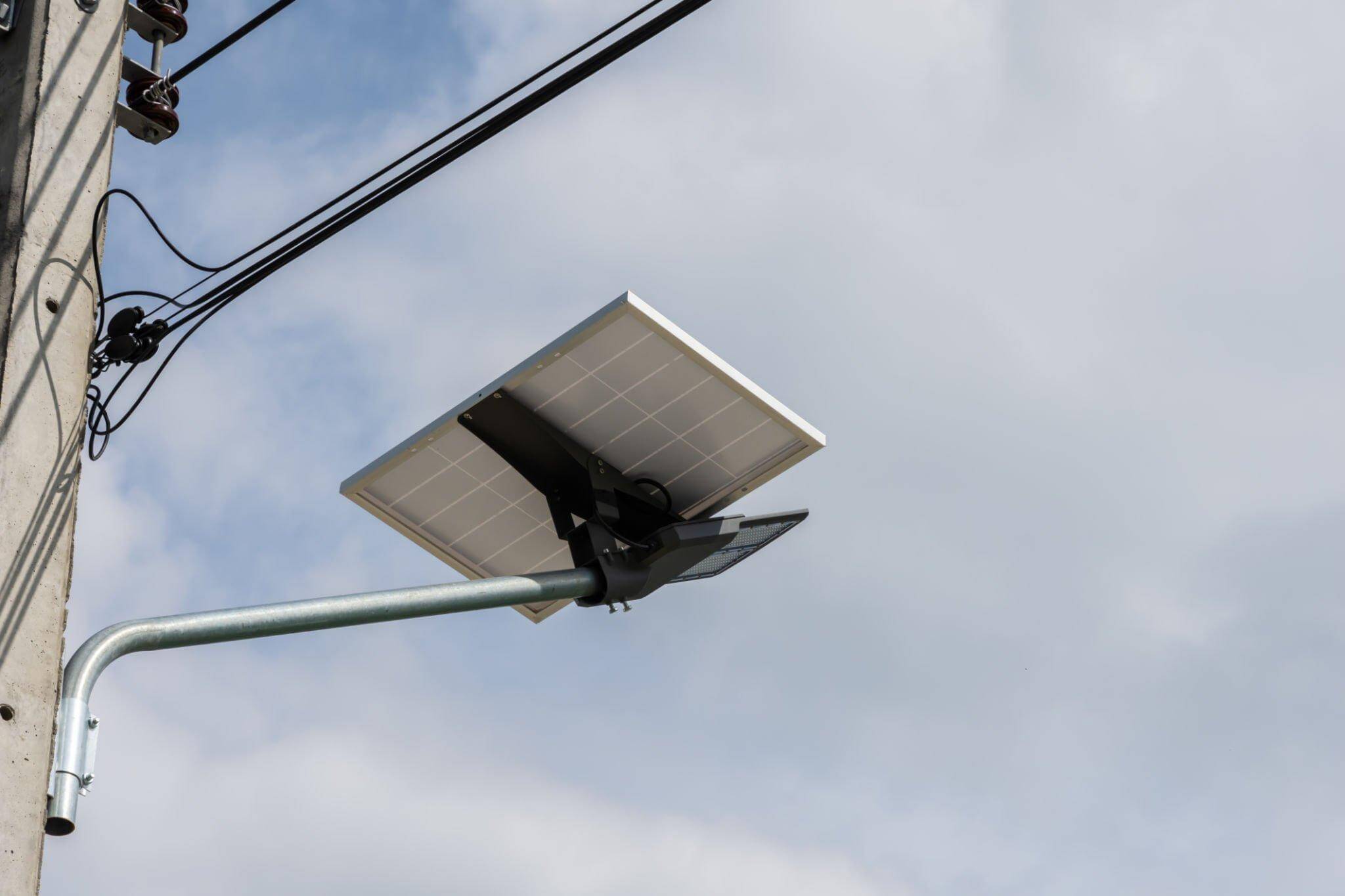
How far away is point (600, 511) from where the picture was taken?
829 cm

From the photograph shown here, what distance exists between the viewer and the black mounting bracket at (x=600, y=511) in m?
7.99

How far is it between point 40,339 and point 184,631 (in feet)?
4.24

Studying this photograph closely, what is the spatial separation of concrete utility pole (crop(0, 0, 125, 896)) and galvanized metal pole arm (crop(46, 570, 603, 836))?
0.27 feet

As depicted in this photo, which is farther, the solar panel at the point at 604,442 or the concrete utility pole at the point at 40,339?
the solar panel at the point at 604,442

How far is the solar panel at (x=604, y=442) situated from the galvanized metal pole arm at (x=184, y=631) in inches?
60.2

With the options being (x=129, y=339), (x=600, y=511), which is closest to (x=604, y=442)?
(x=600, y=511)

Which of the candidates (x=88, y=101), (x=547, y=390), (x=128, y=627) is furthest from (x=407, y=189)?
(x=128, y=627)

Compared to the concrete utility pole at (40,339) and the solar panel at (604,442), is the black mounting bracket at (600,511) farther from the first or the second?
the concrete utility pole at (40,339)

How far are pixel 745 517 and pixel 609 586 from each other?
2.99 ft

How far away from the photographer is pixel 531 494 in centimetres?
879

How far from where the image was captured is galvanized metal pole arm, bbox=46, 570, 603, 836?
19.1 ft

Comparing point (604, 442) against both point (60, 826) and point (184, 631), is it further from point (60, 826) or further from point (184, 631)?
point (60, 826)

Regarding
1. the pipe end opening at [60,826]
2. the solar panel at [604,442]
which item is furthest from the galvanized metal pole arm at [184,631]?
the solar panel at [604,442]

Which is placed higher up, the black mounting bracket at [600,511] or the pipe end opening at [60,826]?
the black mounting bracket at [600,511]
